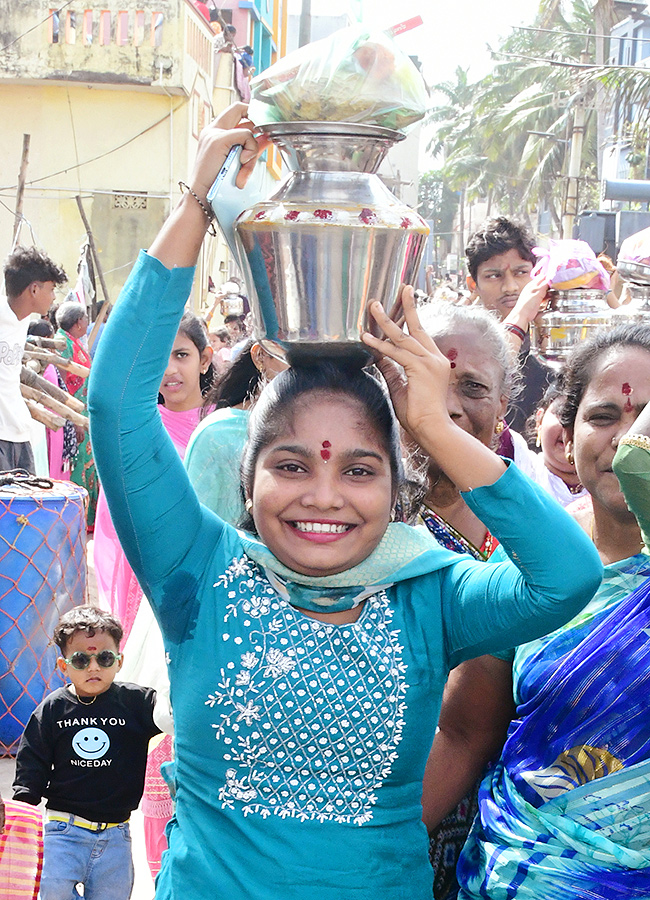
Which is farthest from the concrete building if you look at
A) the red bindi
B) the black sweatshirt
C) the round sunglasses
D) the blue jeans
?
the red bindi

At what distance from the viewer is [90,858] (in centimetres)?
322

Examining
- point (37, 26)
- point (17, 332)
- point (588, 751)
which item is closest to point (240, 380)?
point (588, 751)

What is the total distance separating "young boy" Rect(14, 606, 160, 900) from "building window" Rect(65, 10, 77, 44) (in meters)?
13.4

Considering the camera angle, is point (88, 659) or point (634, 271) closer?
point (634, 271)

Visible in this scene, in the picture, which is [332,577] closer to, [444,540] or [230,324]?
[444,540]

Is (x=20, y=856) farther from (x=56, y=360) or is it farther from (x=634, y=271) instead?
(x=56, y=360)

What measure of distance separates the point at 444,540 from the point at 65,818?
1.70 meters

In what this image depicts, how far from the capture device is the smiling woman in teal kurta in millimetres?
1655

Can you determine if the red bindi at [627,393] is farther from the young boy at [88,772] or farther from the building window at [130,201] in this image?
the building window at [130,201]

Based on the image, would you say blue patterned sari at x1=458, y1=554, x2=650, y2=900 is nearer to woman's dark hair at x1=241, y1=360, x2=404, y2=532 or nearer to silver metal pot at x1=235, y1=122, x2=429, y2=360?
woman's dark hair at x1=241, y1=360, x2=404, y2=532

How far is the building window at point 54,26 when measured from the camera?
→ 48.5 feet

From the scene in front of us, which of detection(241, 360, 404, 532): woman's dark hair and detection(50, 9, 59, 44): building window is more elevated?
detection(50, 9, 59, 44): building window

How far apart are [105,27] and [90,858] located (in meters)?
13.8

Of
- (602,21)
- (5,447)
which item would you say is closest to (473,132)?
(602,21)
